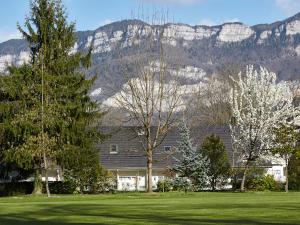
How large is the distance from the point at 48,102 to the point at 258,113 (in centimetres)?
1809

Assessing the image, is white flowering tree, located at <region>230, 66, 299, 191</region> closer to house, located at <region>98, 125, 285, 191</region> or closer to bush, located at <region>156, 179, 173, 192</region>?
house, located at <region>98, 125, 285, 191</region>

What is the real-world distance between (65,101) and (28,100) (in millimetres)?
2692

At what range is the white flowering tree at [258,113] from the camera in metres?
50.2

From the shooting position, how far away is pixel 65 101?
43438mm

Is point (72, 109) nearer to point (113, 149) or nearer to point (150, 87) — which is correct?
point (150, 87)

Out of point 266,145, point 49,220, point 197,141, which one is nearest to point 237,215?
point 49,220

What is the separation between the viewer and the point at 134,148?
192ft

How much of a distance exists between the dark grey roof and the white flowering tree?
4989mm

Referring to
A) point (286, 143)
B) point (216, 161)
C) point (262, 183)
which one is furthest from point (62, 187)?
point (286, 143)

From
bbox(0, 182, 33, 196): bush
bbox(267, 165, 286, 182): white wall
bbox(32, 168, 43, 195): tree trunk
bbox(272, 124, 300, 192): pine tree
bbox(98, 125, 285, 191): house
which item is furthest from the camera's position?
bbox(267, 165, 286, 182): white wall

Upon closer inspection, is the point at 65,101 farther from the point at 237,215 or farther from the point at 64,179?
the point at 237,215

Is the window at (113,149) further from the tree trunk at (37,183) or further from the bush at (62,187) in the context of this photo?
the tree trunk at (37,183)

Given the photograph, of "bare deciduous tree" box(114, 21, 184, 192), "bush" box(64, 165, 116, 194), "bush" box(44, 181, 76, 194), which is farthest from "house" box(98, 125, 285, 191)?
"bush" box(44, 181, 76, 194)

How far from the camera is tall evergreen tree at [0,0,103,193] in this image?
41.4m
